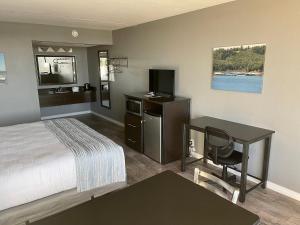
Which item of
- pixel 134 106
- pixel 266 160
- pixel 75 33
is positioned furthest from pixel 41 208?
pixel 75 33

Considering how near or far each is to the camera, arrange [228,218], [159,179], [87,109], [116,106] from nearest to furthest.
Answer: [228,218]
[159,179]
[116,106]
[87,109]

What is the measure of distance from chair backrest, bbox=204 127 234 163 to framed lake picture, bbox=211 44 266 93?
77 cm

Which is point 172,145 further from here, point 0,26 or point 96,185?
point 0,26

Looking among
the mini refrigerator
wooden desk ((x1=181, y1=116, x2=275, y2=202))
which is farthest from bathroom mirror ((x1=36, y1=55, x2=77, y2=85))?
wooden desk ((x1=181, y1=116, x2=275, y2=202))

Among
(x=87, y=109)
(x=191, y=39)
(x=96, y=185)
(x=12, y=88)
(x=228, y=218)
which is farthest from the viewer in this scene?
(x=87, y=109)

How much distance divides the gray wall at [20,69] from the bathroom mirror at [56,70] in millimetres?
1653

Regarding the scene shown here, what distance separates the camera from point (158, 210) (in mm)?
1260

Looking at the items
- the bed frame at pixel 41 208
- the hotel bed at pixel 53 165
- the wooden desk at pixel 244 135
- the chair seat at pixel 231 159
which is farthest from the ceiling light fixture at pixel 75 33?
the chair seat at pixel 231 159

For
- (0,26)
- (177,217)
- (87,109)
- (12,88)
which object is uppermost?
(0,26)

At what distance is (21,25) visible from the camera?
417cm

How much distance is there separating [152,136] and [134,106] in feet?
2.16

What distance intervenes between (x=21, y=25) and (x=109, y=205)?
412 cm

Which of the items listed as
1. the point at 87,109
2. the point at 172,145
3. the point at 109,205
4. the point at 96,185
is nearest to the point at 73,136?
the point at 96,185

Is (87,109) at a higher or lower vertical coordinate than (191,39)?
lower
